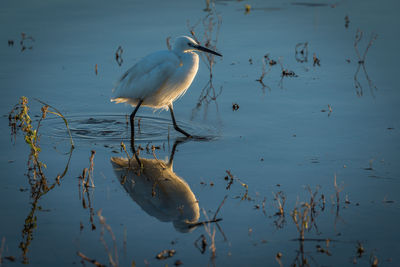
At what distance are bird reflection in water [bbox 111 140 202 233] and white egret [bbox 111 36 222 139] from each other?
0.94 meters

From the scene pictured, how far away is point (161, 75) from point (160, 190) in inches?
70.6

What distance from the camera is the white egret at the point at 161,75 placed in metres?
6.71

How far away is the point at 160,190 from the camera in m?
5.36

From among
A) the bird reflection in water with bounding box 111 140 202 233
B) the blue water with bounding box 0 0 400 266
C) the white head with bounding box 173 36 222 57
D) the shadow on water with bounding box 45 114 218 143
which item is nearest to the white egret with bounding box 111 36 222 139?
the white head with bounding box 173 36 222 57

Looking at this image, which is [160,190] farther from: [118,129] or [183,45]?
[183,45]

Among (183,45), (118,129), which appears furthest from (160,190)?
(183,45)

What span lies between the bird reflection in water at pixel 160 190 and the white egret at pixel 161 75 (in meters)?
0.94

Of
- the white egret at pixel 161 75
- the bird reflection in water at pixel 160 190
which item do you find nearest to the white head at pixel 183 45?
the white egret at pixel 161 75

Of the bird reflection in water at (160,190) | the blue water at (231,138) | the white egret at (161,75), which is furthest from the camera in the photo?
the white egret at (161,75)

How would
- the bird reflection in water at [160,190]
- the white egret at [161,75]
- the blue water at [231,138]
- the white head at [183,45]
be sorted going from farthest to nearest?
the white head at [183,45]
the white egret at [161,75]
the bird reflection in water at [160,190]
the blue water at [231,138]

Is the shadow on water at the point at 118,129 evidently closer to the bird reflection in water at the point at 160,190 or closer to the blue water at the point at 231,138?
the blue water at the point at 231,138

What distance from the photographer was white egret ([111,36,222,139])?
671 centimetres

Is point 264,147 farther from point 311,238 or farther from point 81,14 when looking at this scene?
point 81,14

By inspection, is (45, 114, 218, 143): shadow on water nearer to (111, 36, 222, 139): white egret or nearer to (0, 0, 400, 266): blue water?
(0, 0, 400, 266): blue water
